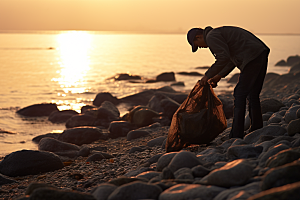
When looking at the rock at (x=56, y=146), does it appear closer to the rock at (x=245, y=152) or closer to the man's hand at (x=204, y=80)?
the man's hand at (x=204, y=80)

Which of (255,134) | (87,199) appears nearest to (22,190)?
(87,199)

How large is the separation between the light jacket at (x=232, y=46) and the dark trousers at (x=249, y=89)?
118 millimetres

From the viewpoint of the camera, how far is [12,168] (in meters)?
5.62

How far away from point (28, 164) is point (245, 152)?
373cm

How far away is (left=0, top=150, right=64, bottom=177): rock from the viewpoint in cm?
559

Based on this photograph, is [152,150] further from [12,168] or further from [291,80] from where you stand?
[291,80]

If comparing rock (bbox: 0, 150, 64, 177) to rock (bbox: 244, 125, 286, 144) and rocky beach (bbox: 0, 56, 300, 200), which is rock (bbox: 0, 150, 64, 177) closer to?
rocky beach (bbox: 0, 56, 300, 200)

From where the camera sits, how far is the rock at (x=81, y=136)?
344 inches

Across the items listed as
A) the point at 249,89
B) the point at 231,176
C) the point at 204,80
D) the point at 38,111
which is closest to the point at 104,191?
the point at 231,176

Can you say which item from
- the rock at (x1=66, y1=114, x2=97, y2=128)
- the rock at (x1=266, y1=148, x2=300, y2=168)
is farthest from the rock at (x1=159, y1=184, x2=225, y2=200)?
the rock at (x1=66, y1=114, x2=97, y2=128)

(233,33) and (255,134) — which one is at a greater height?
(233,33)

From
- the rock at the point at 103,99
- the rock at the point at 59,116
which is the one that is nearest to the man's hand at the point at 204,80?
the rock at the point at 59,116

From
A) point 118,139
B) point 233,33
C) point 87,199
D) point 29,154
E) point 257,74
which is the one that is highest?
point 233,33

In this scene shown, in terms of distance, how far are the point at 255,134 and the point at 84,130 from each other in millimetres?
5289
